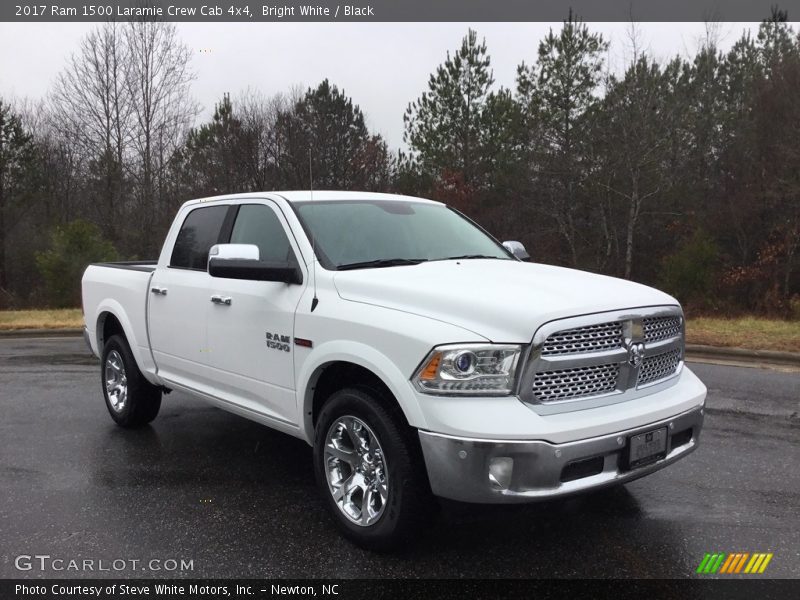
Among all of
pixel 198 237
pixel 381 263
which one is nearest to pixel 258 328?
pixel 381 263

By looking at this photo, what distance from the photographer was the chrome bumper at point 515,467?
2.88 m

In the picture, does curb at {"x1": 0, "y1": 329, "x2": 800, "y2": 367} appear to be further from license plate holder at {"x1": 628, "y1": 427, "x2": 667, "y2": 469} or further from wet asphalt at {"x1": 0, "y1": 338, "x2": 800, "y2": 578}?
license plate holder at {"x1": 628, "y1": 427, "x2": 667, "y2": 469}

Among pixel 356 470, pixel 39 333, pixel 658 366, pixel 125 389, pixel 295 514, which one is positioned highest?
pixel 658 366

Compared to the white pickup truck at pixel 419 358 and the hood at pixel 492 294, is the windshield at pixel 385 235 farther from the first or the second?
the hood at pixel 492 294

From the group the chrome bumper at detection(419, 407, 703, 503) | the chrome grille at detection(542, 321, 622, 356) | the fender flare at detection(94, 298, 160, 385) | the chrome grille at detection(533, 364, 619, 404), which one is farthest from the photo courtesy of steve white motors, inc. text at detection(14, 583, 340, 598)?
the fender flare at detection(94, 298, 160, 385)

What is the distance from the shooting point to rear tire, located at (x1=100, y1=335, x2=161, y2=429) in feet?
18.5

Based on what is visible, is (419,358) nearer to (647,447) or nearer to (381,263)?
(381,263)

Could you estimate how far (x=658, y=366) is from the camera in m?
3.55

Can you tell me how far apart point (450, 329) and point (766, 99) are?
24465 millimetres

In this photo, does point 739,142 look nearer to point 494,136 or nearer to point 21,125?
point 494,136

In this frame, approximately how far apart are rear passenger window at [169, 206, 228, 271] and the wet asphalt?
147 centimetres

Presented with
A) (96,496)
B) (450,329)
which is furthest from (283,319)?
(96,496)

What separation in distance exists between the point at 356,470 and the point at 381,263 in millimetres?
1220

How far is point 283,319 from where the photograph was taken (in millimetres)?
3865
